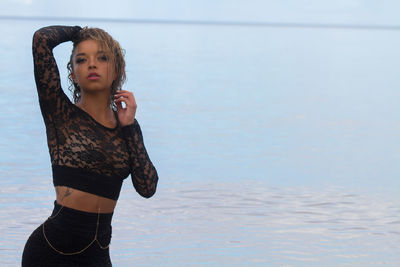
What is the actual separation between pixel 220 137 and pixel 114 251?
4668mm

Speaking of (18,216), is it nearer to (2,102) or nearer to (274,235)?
(274,235)

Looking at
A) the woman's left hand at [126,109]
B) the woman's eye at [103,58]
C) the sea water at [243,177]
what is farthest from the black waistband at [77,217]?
the sea water at [243,177]

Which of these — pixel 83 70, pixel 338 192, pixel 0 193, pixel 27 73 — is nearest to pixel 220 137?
pixel 338 192

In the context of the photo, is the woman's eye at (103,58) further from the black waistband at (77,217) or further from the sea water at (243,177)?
the sea water at (243,177)

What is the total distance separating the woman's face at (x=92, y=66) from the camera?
101 inches

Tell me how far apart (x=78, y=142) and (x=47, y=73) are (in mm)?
239

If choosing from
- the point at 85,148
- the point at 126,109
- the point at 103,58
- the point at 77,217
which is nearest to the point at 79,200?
the point at 77,217

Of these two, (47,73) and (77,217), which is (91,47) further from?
(77,217)

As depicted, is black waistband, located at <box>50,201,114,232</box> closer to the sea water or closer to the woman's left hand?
the woman's left hand

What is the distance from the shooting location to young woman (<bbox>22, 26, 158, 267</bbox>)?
250cm

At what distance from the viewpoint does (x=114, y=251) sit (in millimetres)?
5215

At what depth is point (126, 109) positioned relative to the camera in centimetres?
262

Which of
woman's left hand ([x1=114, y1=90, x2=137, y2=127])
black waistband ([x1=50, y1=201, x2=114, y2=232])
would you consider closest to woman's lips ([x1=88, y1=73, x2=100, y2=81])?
woman's left hand ([x1=114, y1=90, x2=137, y2=127])

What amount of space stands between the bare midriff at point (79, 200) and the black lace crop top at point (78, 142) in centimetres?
1
